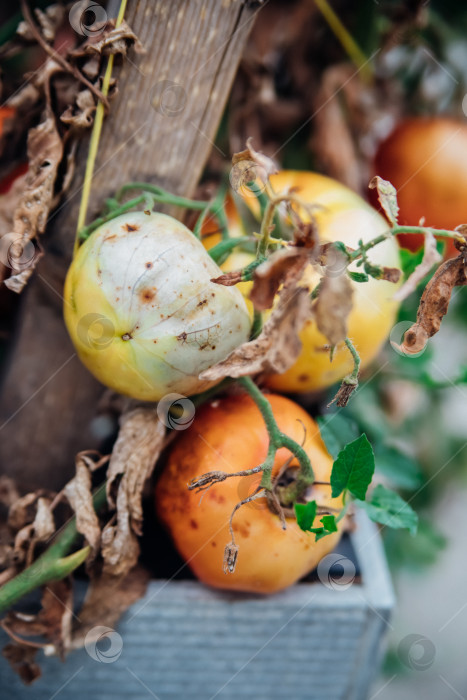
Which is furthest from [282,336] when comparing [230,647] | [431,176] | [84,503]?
[431,176]

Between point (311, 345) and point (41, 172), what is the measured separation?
0.28 m

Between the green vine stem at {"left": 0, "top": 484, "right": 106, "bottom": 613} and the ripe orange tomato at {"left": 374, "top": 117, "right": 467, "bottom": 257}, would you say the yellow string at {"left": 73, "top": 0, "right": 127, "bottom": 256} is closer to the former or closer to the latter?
the green vine stem at {"left": 0, "top": 484, "right": 106, "bottom": 613}

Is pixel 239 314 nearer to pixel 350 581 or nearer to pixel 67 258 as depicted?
pixel 67 258

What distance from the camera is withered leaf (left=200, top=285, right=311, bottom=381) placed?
0.37m

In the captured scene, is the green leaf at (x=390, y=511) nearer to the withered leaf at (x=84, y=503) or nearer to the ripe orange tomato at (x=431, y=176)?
the withered leaf at (x=84, y=503)

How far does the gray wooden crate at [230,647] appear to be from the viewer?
22.3 inches

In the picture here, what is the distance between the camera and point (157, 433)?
537 mm

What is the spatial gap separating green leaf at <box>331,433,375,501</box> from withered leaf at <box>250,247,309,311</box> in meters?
0.13

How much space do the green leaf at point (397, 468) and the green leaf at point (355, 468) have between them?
9.4 inches

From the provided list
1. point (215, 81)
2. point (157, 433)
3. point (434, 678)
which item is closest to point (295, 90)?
point (215, 81)

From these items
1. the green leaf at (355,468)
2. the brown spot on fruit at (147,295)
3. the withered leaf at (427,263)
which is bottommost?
the green leaf at (355,468)

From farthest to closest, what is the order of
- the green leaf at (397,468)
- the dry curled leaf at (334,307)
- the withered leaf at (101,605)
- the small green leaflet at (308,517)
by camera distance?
1. the green leaf at (397,468)
2. the withered leaf at (101,605)
3. the small green leaflet at (308,517)
4. the dry curled leaf at (334,307)

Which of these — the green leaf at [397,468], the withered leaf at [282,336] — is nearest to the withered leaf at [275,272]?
the withered leaf at [282,336]

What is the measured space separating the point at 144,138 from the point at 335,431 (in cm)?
31
